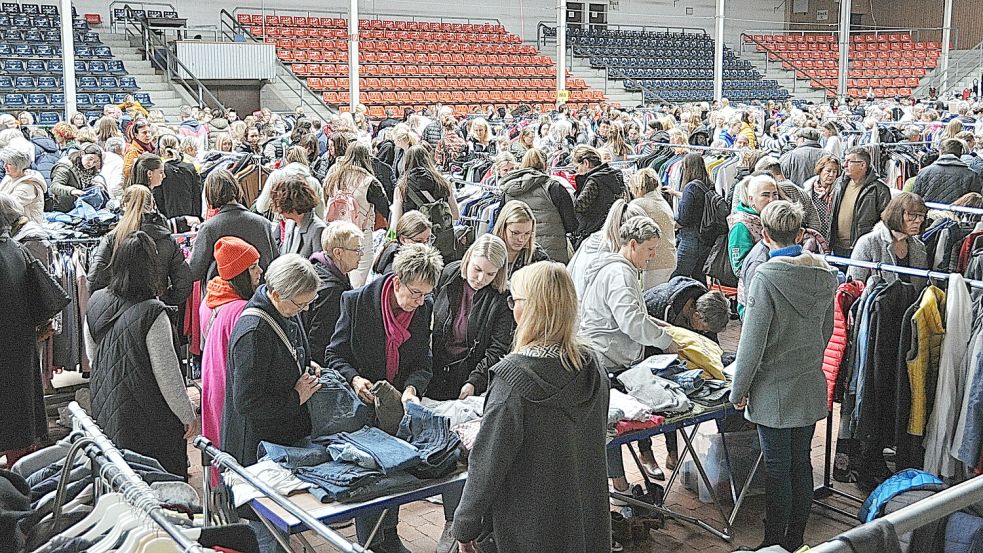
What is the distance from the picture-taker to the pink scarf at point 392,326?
3.74 metres

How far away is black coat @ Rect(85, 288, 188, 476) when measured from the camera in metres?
3.60

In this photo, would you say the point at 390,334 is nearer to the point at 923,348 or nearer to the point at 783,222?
the point at 783,222

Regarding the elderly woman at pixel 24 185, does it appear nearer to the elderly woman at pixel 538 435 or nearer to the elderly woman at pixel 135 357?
the elderly woman at pixel 135 357

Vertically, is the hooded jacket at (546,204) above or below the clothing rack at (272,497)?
above

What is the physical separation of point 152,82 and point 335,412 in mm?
16102

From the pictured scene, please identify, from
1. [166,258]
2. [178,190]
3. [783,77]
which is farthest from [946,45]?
[166,258]

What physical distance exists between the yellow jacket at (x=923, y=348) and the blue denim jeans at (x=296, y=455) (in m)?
2.44

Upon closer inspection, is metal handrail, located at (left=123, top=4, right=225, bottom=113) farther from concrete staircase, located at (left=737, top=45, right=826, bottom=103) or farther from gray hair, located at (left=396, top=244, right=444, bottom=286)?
concrete staircase, located at (left=737, top=45, right=826, bottom=103)

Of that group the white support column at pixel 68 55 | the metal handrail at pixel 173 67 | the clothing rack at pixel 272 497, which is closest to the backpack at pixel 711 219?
the clothing rack at pixel 272 497

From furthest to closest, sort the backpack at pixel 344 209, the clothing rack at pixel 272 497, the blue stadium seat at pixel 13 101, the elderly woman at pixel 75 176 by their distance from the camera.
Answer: the blue stadium seat at pixel 13 101
the elderly woman at pixel 75 176
the backpack at pixel 344 209
the clothing rack at pixel 272 497

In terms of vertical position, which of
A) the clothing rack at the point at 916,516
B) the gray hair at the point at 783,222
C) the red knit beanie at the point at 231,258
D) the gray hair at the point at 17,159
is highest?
the gray hair at the point at 17,159

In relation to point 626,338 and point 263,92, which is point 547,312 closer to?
point 626,338

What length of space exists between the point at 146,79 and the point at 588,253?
51.1ft

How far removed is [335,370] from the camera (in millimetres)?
3730
